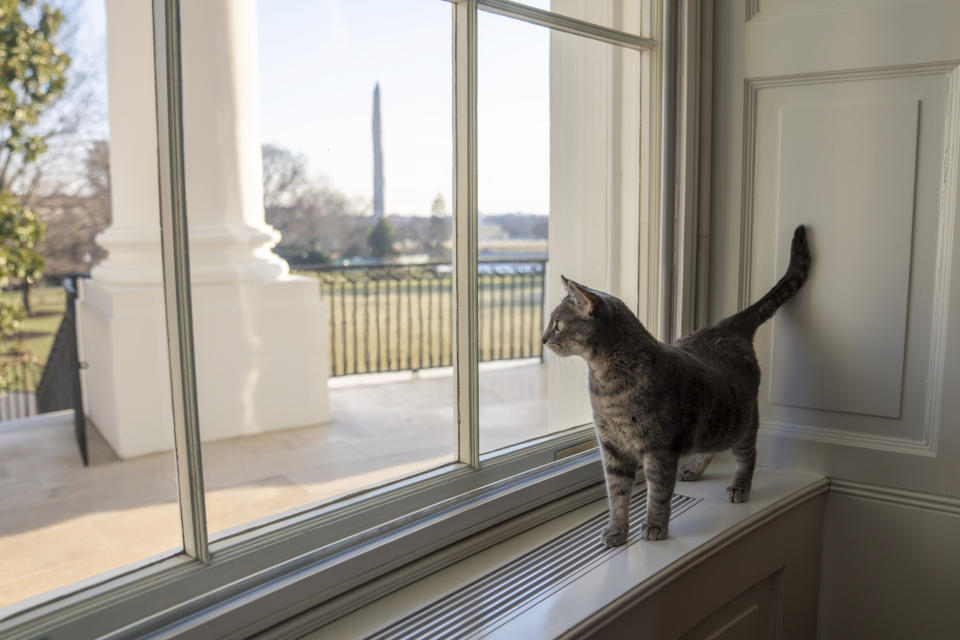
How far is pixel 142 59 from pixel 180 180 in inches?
104

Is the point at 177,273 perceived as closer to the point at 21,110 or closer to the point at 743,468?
the point at 743,468

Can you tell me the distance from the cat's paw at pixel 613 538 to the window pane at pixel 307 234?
3.15ft

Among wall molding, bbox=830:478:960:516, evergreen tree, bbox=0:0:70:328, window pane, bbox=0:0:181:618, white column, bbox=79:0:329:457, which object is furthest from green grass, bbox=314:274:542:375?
wall molding, bbox=830:478:960:516

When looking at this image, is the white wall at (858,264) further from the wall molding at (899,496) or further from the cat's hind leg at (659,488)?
the cat's hind leg at (659,488)

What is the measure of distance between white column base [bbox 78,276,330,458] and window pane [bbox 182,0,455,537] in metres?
0.01

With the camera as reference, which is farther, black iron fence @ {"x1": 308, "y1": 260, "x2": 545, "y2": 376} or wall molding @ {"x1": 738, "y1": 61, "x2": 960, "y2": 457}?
black iron fence @ {"x1": 308, "y1": 260, "x2": 545, "y2": 376}

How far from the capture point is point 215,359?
3457mm

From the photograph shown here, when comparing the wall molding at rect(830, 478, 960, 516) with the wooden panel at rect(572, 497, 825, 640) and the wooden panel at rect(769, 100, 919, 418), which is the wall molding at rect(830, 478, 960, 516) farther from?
the wooden panel at rect(769, 100, 919, 418)

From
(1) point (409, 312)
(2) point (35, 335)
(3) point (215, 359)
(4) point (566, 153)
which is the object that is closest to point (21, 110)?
(2) point (35, 335)

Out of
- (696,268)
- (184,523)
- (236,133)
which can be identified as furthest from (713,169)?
(236,133)

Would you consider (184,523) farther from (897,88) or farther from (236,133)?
(236,133)

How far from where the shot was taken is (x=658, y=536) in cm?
134

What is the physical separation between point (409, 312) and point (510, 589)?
4.54m

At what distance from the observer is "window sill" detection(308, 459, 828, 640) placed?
105 centimetres
